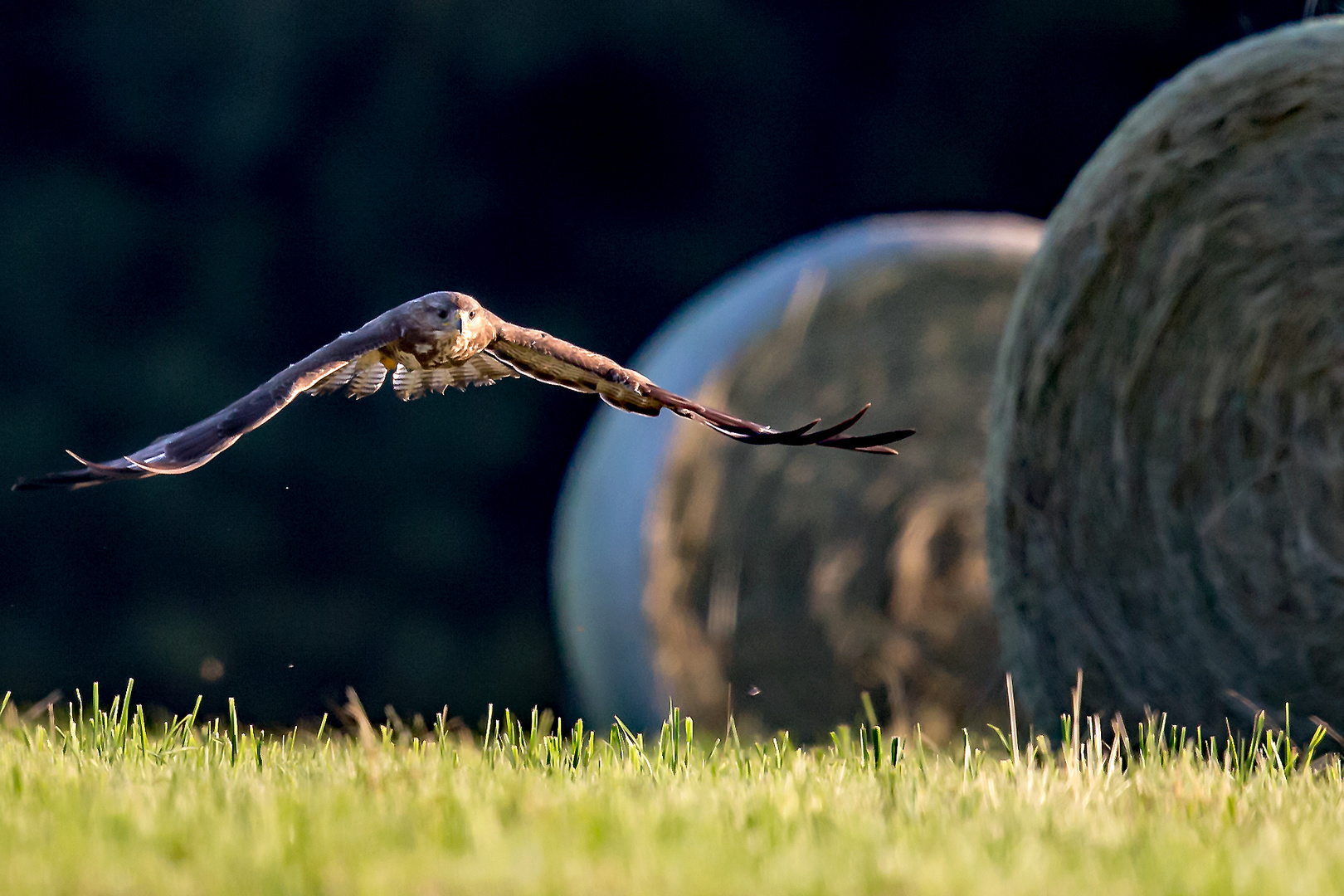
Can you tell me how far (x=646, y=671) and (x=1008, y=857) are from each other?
6.70 ft

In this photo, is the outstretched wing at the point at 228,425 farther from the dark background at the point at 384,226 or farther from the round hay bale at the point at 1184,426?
the dark background at the point at 384,226

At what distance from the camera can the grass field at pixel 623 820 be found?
53.3 inches

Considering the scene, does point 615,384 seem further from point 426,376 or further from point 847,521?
point 847,521

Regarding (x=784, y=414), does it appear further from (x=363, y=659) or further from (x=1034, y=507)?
(x=363, y=659)

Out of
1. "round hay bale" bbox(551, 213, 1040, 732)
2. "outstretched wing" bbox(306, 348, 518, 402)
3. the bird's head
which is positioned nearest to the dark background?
"round hay bale" bbox(551, 213, 1040, 732)

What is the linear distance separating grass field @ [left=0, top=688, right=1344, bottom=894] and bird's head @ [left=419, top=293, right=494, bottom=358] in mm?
605

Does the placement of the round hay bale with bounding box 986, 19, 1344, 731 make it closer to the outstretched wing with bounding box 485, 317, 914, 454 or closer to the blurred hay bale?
the blurred hay bale

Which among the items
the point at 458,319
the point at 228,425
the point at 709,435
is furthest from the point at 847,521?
the point at 228,425

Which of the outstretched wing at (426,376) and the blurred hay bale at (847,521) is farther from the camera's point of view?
the blurred hay bale at (847,521)

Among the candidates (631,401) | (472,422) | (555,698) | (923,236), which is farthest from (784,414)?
(472,422)

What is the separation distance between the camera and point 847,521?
3.75 meters

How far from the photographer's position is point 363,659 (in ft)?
21.0

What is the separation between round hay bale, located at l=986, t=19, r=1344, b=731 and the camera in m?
2.98

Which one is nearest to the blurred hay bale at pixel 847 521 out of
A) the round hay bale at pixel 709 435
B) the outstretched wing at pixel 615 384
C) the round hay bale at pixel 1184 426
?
the round hay bale at pixel 709 435
